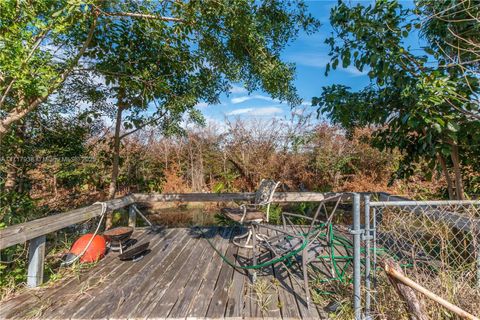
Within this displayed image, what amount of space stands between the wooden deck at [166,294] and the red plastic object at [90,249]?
118mm

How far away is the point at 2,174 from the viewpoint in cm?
332

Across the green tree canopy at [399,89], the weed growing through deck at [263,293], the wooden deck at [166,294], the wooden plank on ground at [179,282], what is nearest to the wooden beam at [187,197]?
the wooden plank on ground at [179,282]

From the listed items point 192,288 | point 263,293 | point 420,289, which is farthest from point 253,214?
point 420,289

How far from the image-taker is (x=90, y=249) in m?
2.67

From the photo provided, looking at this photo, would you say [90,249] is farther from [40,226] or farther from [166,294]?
[166,294]

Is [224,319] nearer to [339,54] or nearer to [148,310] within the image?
[148,310]

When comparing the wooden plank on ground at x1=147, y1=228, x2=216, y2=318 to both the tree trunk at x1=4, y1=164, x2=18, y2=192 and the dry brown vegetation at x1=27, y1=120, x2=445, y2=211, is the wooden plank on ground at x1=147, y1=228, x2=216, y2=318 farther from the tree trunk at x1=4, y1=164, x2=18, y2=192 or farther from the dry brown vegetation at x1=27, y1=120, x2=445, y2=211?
the dry brown vegetation at x1=27, y1=120, x2=445, y2=211

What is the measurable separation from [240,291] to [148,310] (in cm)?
79

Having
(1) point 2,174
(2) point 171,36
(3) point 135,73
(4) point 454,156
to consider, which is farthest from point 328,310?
(1) point 2,174

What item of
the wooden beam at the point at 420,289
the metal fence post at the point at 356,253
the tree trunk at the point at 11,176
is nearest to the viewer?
the wooden beam at the point at 420,289

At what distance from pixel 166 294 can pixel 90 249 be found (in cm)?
126

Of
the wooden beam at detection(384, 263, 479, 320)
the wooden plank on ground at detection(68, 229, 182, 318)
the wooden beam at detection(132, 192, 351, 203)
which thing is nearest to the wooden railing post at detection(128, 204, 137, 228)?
the wooden beam at detection(132, 192, 351, 203)

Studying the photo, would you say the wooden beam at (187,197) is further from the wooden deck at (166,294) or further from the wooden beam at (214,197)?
the wooden deck at (166,294)

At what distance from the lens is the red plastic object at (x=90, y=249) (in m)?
2.61
